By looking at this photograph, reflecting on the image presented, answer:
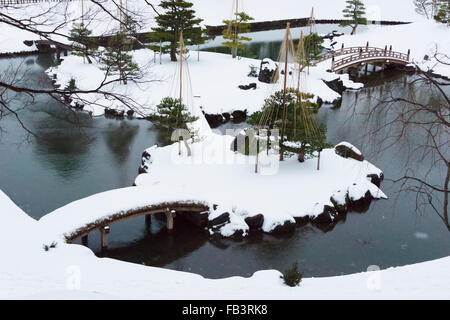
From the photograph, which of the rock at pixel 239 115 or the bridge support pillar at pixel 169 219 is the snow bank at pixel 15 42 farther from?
the bridge support pillar at pixel 169 219

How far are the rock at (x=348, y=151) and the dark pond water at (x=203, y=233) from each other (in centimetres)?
88

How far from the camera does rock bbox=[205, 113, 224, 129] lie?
20656 mm

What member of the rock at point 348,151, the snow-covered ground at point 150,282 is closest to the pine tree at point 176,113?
the rock at point 348,151

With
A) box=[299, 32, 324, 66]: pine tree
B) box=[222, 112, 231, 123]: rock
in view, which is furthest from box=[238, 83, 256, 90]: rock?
box=[299, 32, 324, 66]: pine tree

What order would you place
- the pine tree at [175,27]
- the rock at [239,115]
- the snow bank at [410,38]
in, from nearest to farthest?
1. the rock at [239,115]
2. the pine tree at [175,27]
3. the snow bank at [410,38]

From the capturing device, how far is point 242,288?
7125mm

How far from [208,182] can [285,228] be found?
282 cm

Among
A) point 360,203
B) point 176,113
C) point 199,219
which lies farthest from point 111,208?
point 360,203

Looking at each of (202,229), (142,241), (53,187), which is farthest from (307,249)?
(53,187)

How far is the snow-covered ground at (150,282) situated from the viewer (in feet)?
21.8

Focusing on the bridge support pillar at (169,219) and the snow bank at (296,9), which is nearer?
the bridge support pillar at (169,219)

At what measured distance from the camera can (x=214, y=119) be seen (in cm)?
2083

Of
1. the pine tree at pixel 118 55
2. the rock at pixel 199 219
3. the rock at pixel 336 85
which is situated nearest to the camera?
the pine tree at pixel 118 55
